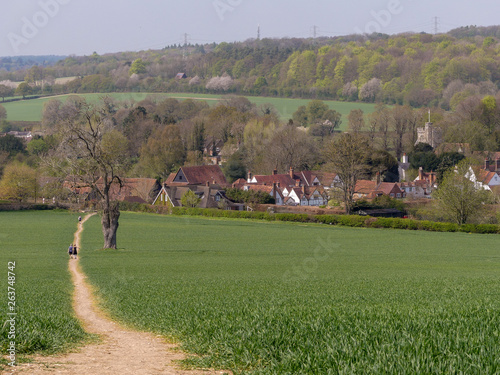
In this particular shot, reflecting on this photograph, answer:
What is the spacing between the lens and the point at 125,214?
87312 millimetres

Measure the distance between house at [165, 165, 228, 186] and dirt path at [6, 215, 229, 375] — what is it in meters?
101

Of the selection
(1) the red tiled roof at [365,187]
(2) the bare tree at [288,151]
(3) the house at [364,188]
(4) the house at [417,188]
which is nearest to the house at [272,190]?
(3) the house at [364,188]

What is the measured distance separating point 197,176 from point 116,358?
106971mm

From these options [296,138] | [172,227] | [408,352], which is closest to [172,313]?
[408,352]

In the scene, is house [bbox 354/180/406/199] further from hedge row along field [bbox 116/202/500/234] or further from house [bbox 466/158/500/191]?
hedge row along field [bbox 116/202/500/234]

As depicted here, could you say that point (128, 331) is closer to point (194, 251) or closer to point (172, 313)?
point (172, 313)

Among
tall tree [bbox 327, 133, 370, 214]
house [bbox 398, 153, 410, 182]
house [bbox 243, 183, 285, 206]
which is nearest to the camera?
tall tree [bbox 327, 133, 370, 214]

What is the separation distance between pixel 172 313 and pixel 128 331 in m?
1.42

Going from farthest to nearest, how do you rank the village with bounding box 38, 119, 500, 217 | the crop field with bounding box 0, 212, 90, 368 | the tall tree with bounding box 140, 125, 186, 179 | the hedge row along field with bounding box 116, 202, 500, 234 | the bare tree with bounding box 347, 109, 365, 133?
the bare tree with bounding box 347, 109, 365, 133
the tall tree with bounding box 140, 125, 186, 179
the village with bounding box 38, 119, 500, 217
the hedge row along field with bounding box 116, 202, 500, 234
the crop field with bounding box 0, 212, 90, 368

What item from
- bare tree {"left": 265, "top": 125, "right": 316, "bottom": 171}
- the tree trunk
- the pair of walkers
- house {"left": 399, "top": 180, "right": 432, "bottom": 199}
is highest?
bare tree {"left": 265, "top": 125, "right": 316, "bottom": 171}

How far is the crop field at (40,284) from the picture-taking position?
11523 mm

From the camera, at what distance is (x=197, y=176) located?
11769cm

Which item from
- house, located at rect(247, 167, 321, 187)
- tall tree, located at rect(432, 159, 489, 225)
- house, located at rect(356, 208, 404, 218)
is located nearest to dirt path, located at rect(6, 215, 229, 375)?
tall tree, located at rect(432, 159, 489, 225)

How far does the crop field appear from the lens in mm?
11523
